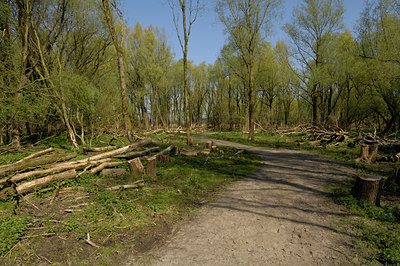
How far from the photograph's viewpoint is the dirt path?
3.32 meters

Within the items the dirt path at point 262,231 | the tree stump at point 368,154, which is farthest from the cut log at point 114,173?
the tree stump at point 368,154

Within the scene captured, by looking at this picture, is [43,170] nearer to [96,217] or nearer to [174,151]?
[96,217]

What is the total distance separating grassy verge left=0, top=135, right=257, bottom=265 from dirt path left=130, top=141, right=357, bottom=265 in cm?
55

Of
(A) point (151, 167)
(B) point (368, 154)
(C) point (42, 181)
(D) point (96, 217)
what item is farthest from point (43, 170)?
(B) point (368, 154)

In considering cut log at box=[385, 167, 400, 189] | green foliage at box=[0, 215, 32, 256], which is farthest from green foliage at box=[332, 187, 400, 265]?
Answer: green foliage at box=[0, 215, 32, 256]

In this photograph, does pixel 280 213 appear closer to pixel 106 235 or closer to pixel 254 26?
pixel 106 235

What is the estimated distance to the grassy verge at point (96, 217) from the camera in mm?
3445

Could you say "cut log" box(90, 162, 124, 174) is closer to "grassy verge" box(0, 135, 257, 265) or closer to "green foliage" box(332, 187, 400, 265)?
"grassy verge" box(0, 135, 257, 265)

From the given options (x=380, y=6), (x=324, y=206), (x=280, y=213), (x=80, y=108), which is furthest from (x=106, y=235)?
(x=380, y=6)

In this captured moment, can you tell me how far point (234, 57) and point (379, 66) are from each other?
17114 millimetres

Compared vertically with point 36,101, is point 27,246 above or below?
below

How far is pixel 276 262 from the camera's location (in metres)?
3.21

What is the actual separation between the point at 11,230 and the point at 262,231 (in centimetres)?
480

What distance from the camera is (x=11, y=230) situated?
3742 mm
